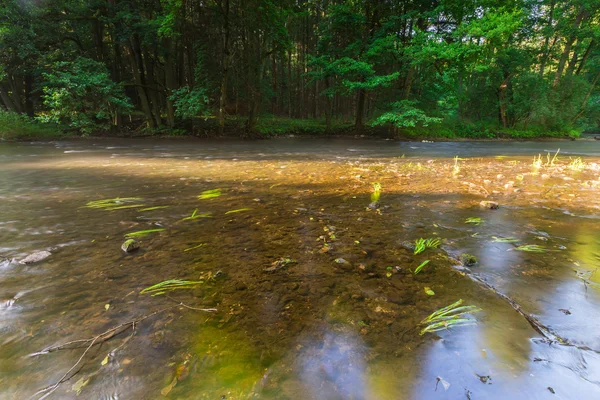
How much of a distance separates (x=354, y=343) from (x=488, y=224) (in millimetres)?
2973

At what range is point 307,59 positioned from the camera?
67.9ft

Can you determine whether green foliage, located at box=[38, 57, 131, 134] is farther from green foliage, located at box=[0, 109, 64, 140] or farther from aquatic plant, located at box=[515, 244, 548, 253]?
aquatic plant, located at box=[515, 244, 548, 253]

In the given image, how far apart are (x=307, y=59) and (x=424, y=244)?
2083 cm

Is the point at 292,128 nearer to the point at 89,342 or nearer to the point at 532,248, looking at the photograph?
the point at 532,248

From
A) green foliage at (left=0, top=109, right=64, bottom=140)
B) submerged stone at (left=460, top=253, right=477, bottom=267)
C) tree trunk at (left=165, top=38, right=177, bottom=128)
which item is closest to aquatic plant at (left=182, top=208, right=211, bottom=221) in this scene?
submerged stone at (left=460, top=253, right=477, bottom=267)

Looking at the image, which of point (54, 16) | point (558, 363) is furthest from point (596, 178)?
point (54, 16)

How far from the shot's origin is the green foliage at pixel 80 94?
14617mm

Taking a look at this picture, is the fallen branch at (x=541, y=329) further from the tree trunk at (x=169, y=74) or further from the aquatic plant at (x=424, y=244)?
the tree trunk at (x=169, y=74)

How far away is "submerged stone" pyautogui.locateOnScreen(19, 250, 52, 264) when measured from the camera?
8.59 ft

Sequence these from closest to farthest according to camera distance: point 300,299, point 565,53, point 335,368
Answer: point 335,368
point 300,299
point 565,53

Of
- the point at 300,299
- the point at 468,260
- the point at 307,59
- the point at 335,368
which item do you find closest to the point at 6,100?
the point at 307,59

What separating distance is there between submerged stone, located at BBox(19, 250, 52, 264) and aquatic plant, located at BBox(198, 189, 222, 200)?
234cm

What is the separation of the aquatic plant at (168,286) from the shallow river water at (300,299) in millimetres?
61

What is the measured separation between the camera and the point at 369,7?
746 inches
